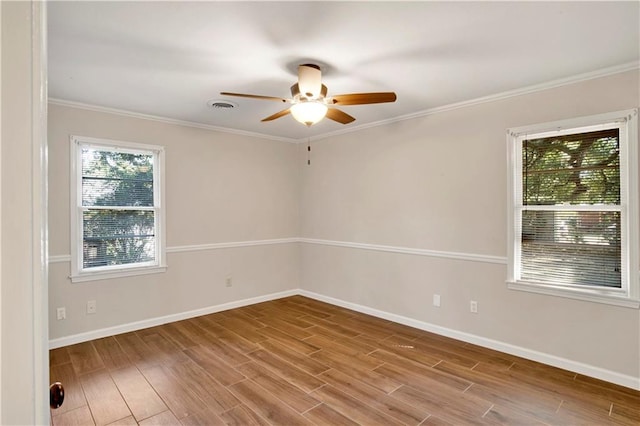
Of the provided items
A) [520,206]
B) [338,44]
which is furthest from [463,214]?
[338,44]

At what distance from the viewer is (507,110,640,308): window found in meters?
2.76

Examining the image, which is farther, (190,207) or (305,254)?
(305,254)

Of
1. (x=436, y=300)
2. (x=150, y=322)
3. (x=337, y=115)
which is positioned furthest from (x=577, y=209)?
(x=150, y=322)

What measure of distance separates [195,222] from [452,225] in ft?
10.5

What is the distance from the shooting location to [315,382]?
284 cm

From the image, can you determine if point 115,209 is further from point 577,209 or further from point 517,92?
point 577,209

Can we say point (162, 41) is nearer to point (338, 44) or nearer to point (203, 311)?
point (338, 44)

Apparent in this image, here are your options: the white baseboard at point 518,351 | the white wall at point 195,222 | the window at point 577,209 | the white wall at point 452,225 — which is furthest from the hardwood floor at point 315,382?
the window at point 577,209

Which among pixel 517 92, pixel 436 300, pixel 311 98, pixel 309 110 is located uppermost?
pixel 517 92

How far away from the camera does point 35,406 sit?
531mm

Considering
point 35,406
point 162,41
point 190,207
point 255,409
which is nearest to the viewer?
point 35,406

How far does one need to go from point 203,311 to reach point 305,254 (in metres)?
1.80

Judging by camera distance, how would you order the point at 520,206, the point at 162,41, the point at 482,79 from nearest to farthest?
1. the point at 162,41
2. the point at 482,79
3. the point at 520,206

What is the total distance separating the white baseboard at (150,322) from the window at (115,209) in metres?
0.60
